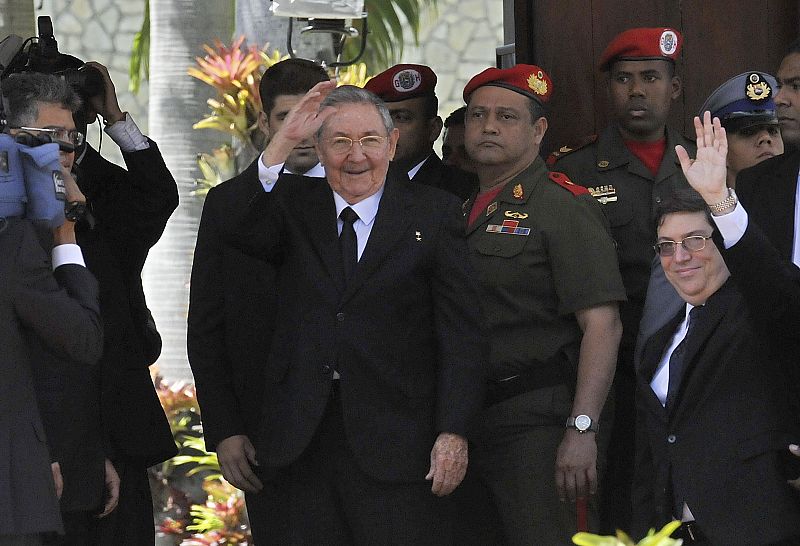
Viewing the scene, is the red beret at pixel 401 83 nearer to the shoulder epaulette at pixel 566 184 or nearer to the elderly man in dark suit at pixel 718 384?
the shoulder epaulette at pixel 566 184

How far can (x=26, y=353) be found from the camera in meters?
3.35

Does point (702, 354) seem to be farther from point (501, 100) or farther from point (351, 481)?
point (501, 100)

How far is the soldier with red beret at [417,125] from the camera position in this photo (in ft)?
16.4

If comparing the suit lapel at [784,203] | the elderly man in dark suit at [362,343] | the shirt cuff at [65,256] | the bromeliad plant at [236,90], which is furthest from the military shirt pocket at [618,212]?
the bromeliad plant at [236,90]

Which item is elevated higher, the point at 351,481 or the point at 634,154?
the point at 634,154

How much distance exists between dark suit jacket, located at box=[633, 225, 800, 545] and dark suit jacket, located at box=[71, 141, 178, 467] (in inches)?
58.3

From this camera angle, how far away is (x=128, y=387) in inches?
166

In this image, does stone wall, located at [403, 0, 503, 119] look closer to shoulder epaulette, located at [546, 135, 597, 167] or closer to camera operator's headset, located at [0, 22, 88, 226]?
shoulder epaulette, located at [546, 135, 597, 167]

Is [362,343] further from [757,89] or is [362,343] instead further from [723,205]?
[757,89]

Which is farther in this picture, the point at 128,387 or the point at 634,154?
the point at 634,154

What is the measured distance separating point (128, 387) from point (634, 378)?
1539 millimetres

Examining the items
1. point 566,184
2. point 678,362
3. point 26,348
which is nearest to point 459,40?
point 566,184

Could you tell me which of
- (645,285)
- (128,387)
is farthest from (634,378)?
(128,387)

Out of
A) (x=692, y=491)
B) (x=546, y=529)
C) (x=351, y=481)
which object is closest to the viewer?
(x=692, y=491)
